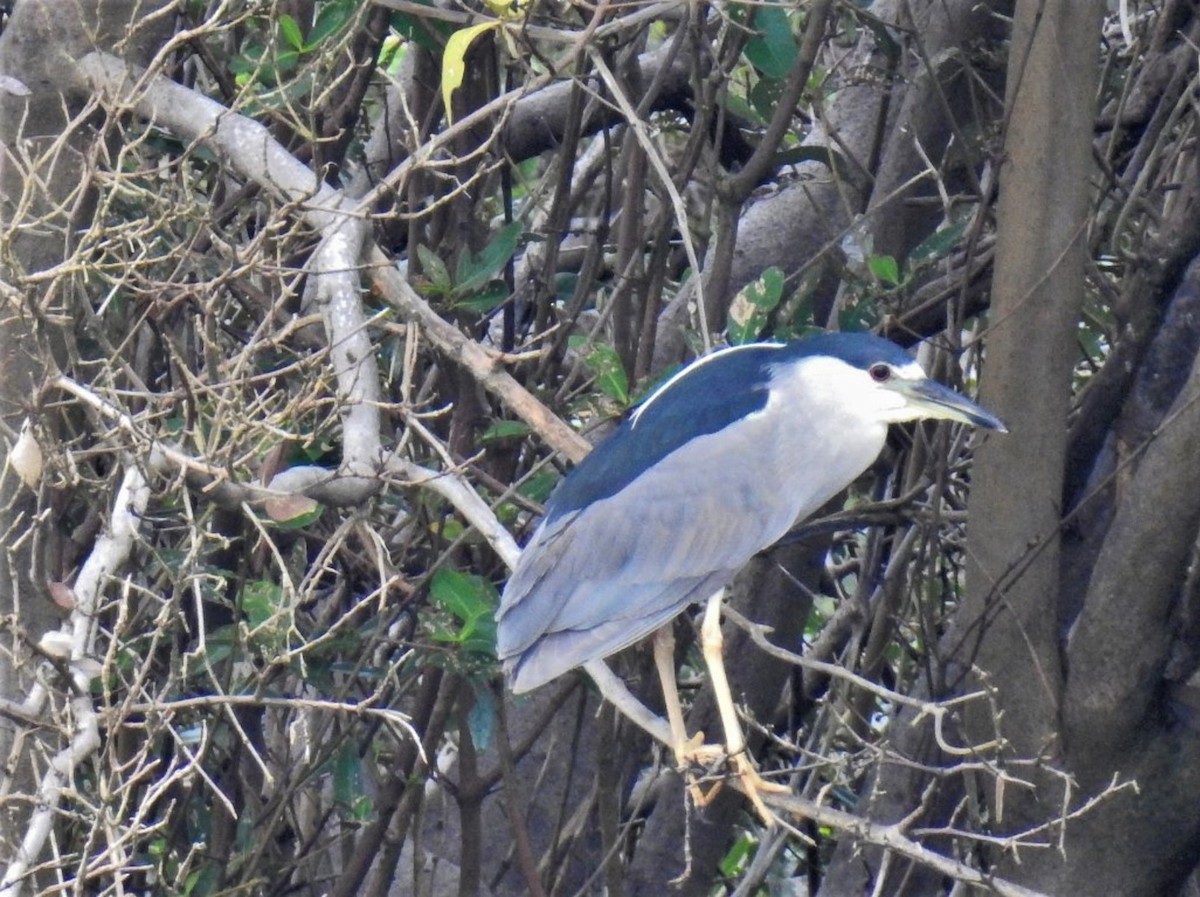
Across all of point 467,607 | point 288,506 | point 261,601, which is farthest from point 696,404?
point 288,506

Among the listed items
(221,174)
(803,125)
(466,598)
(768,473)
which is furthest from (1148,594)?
(803,125)

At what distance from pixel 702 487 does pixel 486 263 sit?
50 cm

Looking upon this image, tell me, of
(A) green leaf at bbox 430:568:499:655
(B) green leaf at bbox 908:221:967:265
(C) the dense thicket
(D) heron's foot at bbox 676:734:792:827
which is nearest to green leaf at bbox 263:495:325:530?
(C) the dense thicket

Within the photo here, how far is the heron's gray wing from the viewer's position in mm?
2348

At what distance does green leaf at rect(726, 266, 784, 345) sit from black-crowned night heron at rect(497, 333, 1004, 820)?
0.11 feet

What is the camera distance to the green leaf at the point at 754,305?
2.51 metres

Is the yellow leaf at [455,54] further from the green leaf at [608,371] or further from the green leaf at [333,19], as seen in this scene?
the green leaf at [608,371]

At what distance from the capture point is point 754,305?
2559 millimetres

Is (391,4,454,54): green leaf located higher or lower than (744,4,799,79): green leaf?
lower

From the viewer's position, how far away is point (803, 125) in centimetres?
381

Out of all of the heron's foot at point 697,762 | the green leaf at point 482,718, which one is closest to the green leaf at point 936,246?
the heron's foot at point 697,762

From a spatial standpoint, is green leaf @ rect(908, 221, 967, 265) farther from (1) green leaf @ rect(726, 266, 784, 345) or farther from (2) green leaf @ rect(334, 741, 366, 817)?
A: (2) green leaf @ rect(334, 741, 366, 817)

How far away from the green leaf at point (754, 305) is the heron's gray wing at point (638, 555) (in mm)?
159

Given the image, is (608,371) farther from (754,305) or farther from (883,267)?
(883,267)
